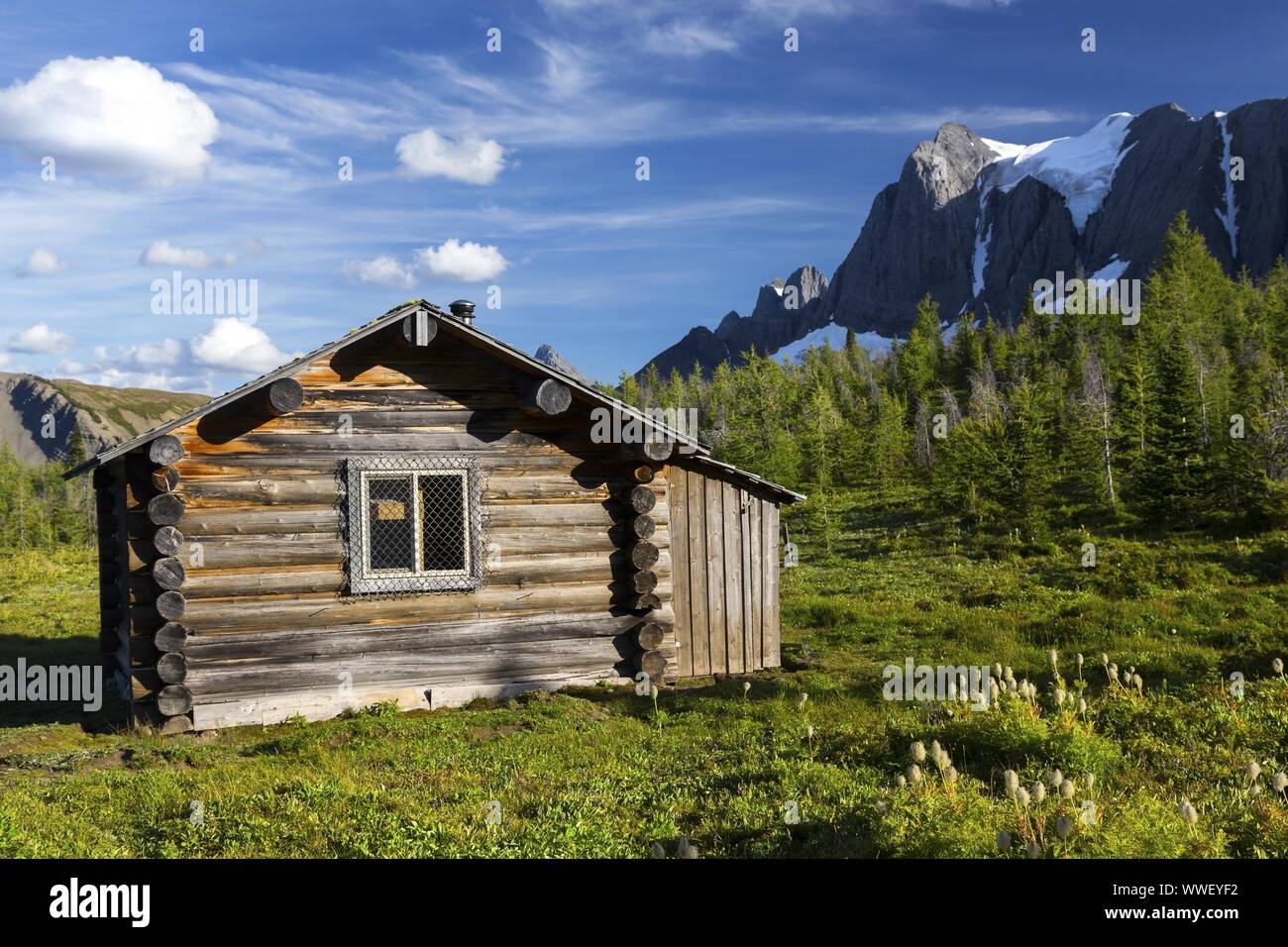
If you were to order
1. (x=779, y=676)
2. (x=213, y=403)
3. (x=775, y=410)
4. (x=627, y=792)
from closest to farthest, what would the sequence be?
(x=627, y=792) → (x=213, y=403) → (x=779, y=676) → (x=775, y=410)

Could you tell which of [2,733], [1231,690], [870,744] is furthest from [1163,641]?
[2,733]

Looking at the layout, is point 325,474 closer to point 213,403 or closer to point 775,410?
point 213,403

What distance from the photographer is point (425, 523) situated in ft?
42.5

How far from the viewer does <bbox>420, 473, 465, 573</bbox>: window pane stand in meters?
12.7

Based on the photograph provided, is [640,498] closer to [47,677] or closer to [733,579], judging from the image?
[733,579]

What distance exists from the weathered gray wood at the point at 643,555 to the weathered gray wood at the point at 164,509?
6165 mm

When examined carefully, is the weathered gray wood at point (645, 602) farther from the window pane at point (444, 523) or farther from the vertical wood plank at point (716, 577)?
the window pane at point (444, 523)

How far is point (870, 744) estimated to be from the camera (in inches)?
345

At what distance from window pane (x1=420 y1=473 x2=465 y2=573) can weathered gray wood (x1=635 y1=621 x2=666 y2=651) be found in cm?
286

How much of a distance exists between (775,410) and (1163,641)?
56.4 metres

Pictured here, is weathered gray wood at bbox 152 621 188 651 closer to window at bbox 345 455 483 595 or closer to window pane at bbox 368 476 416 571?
window at bbox 345 455 483 595

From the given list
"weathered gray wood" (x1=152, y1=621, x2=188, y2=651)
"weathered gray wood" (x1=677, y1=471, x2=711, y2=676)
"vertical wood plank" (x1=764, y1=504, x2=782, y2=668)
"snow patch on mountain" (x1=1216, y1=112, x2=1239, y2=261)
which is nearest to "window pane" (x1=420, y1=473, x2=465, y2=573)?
"weathered gray wood" (x1=152, y1=621, x2=188, y2=651)

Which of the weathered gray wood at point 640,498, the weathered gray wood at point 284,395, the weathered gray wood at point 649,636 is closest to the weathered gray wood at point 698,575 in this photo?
the weathered gray wood at point 649,636

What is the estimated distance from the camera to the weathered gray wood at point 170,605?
11.2 m
